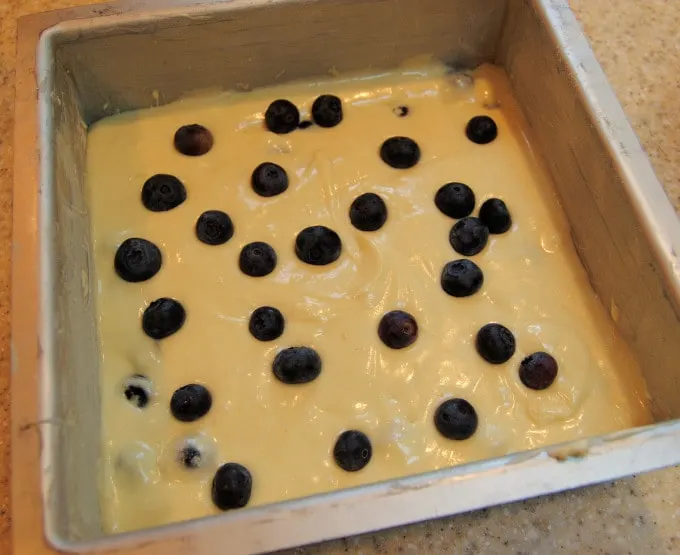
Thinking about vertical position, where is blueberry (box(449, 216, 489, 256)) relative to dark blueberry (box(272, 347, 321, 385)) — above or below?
above

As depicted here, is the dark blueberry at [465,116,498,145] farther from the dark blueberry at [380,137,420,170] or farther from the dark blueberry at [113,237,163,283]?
the dark blueberry at [113,237,163,283]

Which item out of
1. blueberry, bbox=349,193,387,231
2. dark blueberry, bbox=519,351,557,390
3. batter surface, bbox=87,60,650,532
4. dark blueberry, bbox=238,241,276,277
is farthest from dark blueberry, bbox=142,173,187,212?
dark blueberry, bbox=519,351,557,390

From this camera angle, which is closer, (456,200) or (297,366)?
(297,366)

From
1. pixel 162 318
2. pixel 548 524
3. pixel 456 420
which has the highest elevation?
pixel 162 318

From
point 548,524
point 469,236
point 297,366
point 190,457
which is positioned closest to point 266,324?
point 297,366

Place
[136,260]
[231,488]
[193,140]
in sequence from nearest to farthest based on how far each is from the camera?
1. [231,488]
2. [136,260]
3. [193,140]

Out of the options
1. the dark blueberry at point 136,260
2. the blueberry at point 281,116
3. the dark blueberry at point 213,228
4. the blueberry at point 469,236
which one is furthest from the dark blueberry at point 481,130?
the dark blueberry at point 136,260

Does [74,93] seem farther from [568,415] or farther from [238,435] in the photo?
[568,415]

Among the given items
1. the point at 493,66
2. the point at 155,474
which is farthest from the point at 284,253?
the point at 493,66

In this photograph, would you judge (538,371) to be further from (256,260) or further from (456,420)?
(256,260)
